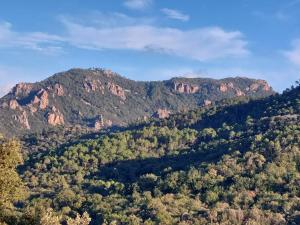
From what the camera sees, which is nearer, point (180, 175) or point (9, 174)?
point (9, 174)

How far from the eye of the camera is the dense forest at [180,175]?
87250mm

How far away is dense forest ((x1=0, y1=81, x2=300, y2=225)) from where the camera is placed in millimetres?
87250

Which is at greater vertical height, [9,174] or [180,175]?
[9,174]

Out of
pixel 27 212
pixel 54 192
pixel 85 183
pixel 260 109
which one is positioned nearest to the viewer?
pixel 27 212

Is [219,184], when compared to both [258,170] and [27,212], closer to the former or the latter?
[258,170]

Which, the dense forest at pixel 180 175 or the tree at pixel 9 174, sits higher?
the tree at pixel 9 174

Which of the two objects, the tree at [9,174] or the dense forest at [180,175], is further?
the dense forest at [180,175]

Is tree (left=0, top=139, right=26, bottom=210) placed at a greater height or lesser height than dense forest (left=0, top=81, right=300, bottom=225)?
greater

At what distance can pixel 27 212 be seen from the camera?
29.6 metres

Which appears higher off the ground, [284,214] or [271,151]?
[271,151]

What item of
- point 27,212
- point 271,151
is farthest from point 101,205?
point 27,212

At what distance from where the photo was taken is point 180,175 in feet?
372

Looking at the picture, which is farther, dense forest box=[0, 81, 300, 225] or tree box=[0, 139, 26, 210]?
dense forest box=[0, 81, 300, 225]

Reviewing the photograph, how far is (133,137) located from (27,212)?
138 m
